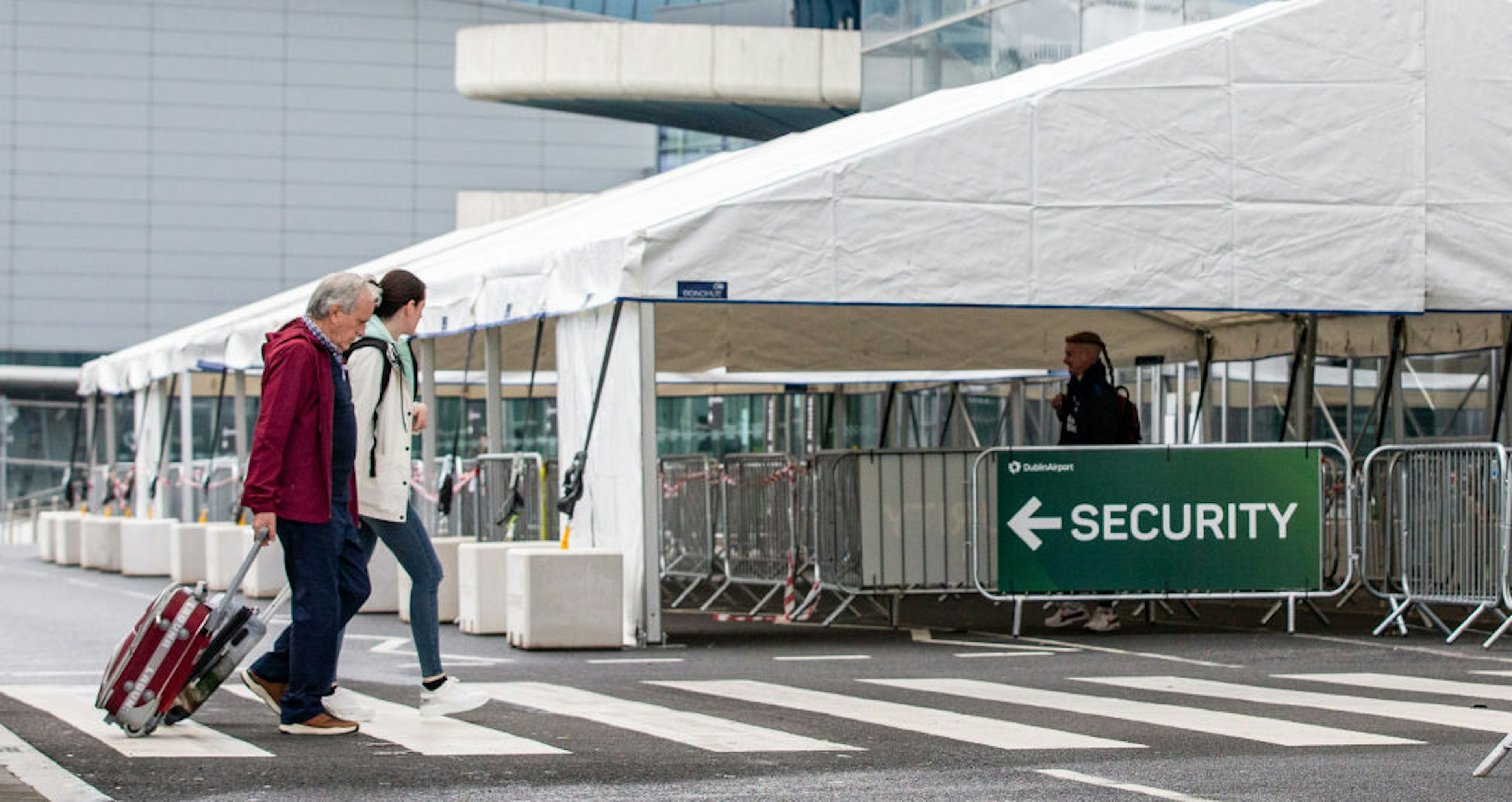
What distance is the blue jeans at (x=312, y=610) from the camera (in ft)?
28.8

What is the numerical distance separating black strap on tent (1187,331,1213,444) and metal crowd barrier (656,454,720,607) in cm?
432

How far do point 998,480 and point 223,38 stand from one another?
68390 mm

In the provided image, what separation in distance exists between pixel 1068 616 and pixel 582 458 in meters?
3.49

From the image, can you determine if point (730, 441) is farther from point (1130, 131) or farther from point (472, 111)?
point (472, 111)

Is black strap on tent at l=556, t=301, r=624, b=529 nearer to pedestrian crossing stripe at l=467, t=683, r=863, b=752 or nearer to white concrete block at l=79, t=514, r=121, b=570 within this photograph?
pedestrian crossing stripe at l=467, t=683, r=863, b=752

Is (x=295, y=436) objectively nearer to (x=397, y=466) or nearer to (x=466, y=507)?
(x=397, y=466)

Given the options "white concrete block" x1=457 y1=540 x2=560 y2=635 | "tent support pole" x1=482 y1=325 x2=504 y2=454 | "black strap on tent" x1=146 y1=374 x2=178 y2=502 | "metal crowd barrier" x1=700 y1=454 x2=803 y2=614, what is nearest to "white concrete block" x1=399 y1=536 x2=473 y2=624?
"tent support pole" x1=482 y1=325 x2=504 y2=454

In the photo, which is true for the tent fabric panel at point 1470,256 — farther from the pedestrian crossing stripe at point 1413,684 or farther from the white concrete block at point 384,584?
the white concrete block at point 384,584

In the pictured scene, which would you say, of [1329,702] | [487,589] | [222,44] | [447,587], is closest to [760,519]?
[447,587]

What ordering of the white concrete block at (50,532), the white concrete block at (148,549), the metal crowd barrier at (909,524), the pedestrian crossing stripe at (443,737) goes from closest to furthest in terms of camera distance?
the pedestrian crossing stripe at (443,737)
the metal crowd barrier at (909,524)
the white concrete block at (148,549)
the white concrete block at (50,532)

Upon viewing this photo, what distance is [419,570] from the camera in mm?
9500

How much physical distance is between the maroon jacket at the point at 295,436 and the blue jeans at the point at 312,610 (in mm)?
91

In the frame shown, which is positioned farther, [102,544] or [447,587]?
[102,544]

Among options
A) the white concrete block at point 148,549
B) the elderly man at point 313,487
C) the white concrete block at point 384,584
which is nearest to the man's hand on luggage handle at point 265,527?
the elderly man at point 313,487
